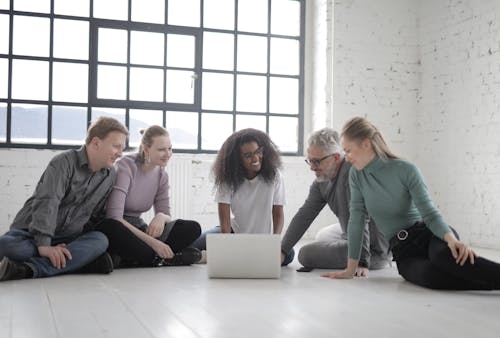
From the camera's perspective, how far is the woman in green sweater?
8.45 ft

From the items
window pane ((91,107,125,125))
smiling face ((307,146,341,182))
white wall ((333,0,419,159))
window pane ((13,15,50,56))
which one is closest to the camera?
smiling face ((307,146,341,182))

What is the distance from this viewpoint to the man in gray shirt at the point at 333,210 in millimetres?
3090

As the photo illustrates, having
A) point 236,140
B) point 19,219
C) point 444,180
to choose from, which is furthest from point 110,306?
point 444,180

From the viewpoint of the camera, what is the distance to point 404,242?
2760 mm

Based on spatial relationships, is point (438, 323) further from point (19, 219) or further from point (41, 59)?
point (41, 59)

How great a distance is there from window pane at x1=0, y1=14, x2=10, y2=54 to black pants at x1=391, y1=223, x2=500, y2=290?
162 inches

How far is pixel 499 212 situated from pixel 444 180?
83cm

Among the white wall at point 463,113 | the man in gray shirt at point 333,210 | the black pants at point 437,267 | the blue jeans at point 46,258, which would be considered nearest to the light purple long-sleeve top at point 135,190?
the blue jeans at point 46,258

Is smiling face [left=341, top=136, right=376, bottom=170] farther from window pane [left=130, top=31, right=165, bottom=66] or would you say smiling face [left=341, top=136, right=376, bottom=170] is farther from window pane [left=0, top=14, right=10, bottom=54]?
window pane [left=0, top=14, right=10, bottom=54]

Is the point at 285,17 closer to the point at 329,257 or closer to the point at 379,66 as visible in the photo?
the point at 379,66

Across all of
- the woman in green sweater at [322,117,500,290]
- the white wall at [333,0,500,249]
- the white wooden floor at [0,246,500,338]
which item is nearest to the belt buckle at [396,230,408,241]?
the woman in green sweater at [322,117,500,290]

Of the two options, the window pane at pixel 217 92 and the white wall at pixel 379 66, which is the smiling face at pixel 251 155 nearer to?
the window pane at pixel 217 92

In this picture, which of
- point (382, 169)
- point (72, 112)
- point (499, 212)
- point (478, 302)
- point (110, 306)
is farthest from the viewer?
point (72, 112)

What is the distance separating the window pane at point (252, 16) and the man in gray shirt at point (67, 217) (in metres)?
3.31
